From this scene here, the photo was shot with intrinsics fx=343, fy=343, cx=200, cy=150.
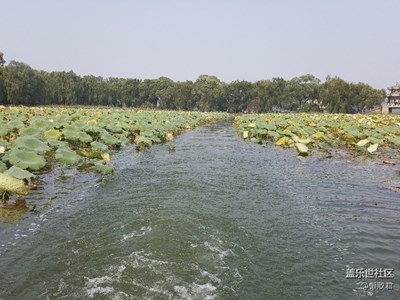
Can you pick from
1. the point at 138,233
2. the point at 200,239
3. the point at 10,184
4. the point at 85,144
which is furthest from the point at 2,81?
the point at 200,239

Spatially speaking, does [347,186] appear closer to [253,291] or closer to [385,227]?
[385,227]

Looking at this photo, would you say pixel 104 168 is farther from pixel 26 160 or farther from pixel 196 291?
pixel 196 291

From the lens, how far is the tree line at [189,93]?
54.2m

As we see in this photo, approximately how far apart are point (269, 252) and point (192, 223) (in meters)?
1.25

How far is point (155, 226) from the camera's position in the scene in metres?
4.71

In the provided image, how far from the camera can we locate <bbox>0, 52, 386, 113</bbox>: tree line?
178 feet

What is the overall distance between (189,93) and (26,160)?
253ft

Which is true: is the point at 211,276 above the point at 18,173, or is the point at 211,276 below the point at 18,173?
below

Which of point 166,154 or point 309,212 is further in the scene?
point 166,154

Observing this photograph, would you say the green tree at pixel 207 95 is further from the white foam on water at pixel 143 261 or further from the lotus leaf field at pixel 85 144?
the white foam on water at pixel 143 261

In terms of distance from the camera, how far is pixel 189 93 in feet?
270

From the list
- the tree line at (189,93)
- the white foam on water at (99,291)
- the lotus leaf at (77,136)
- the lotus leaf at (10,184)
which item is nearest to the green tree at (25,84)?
the tree line at (189,93)

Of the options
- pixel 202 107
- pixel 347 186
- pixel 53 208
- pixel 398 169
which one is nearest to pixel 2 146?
pixel 53 208

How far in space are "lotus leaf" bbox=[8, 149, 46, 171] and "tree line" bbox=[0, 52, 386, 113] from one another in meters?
44.8
